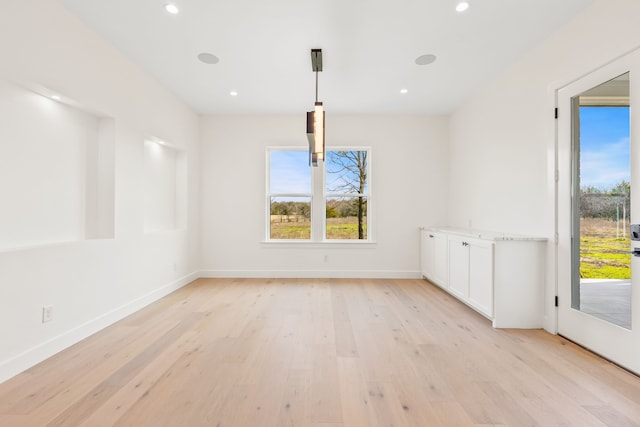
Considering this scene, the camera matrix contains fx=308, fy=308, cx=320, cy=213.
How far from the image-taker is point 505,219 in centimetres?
373

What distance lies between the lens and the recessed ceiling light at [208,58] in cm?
338

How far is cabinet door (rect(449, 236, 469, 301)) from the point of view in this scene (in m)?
3.71

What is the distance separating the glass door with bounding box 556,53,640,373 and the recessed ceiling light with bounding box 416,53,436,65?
1290 millimetres

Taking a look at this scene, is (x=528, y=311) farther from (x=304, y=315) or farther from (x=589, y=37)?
(x=589, y=37)

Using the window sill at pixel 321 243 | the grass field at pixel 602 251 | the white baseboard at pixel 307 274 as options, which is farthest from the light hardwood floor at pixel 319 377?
the window sill at pixel 321 243

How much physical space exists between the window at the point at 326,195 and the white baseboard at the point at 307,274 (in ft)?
1.94

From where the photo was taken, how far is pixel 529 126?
10.8 ft

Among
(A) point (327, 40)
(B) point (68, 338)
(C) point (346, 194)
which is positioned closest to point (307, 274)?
(C) point (346, 194)

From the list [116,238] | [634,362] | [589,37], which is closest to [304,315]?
[116,238]

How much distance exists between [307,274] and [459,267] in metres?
2.50

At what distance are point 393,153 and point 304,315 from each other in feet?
10.8

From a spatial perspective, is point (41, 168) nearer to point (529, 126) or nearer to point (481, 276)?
point (481, 276)

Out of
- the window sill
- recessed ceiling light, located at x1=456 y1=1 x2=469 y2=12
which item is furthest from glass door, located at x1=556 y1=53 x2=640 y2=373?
the window sill

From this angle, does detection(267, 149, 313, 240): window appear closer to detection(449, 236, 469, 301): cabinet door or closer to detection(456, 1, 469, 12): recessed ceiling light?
detection(449, 236, 469, 301): cabinet door
